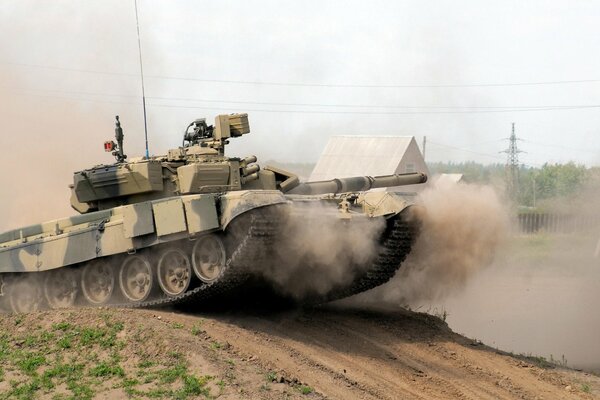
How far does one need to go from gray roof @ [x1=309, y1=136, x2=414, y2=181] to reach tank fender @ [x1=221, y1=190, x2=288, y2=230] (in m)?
29.3

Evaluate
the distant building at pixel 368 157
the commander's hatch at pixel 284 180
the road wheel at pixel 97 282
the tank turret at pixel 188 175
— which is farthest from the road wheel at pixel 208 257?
the distant building at pixel 368 157

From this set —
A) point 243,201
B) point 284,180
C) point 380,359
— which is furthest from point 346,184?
point 380,359

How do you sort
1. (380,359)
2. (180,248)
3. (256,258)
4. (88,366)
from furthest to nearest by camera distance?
(180,248) → (256,258) → (380,359) → (88,366)

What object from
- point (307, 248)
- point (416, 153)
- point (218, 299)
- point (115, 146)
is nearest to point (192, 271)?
point (218, 299)

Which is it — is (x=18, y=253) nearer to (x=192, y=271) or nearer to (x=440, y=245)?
(x=192, y=271)

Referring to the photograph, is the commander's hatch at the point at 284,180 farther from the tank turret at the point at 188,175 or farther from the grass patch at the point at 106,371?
the grass patch at the point at 106,371

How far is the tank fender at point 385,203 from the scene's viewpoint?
14.8 metres

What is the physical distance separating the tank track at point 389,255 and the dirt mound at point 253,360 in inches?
22.8

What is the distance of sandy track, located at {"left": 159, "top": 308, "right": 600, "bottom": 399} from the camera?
37.6 feet

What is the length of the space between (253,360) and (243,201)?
2735 mm

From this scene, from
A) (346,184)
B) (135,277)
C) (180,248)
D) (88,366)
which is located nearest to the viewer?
(88,366)

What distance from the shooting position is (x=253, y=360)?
36.8 ft

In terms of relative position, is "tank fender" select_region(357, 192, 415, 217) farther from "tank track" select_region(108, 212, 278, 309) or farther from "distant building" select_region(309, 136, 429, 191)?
"distant building" select_region(309, 136, 429, 191)

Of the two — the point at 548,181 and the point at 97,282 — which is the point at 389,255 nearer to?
the point at 97,282
